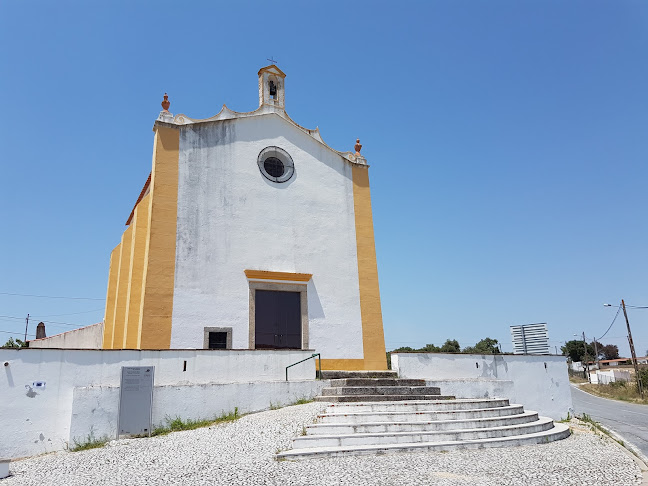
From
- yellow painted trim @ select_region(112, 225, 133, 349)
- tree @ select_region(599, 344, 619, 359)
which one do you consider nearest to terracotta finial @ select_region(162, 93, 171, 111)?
yellow painted trim @ select_region(112, 225, 133, 349)

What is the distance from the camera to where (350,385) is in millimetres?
11742

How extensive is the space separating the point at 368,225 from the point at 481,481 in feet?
35.4

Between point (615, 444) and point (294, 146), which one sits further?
point (294, 146)

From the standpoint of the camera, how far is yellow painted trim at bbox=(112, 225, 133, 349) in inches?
592

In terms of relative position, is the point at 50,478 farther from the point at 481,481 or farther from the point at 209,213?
the point at 209,213

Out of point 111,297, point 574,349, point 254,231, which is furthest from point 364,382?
point 574,349

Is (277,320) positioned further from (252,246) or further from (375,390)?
(375,390)

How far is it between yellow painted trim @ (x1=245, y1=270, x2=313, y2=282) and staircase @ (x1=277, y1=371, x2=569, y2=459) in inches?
148

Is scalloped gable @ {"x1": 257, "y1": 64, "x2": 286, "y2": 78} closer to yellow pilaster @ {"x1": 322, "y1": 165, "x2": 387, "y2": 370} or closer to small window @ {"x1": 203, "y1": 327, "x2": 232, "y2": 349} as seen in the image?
yellow pilaster @ {"x1": 322, "y1": 165, "x2": 387, "y2": 370}

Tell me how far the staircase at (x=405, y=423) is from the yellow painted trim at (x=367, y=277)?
329cm

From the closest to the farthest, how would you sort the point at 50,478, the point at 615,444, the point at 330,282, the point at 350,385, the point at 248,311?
the point at 50,478 < the point at 615,444 < the point at 350,385 < the point at 248,311 < the point at 330,282

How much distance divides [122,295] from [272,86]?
8.39 metres

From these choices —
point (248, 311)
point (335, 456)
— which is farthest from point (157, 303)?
point (335, 456)

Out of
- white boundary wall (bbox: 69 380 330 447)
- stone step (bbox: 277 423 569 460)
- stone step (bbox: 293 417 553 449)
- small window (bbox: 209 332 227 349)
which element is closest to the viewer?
stone step (bbox: 277 423 569 460)
